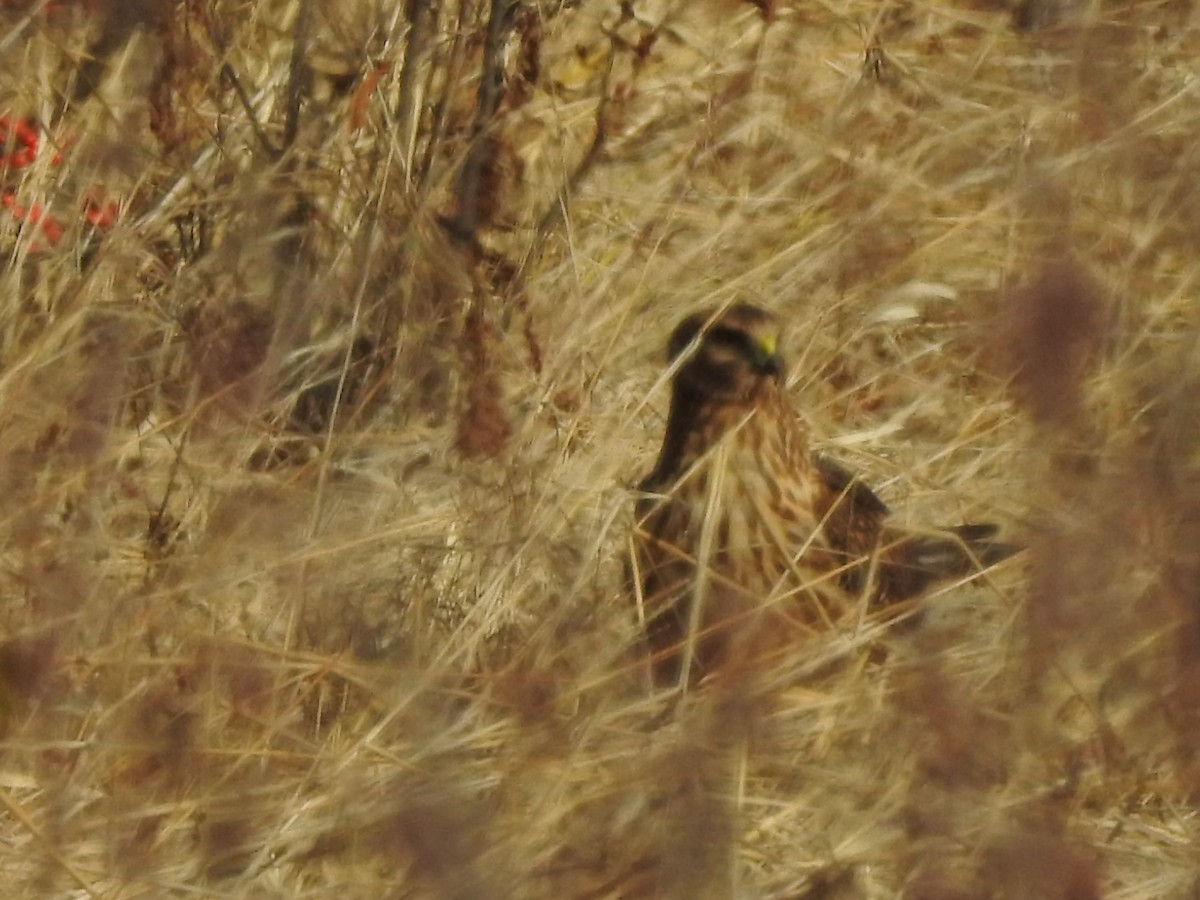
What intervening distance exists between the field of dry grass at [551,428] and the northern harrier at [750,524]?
3.4 inches

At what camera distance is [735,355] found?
4.01 metres

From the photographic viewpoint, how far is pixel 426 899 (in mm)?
2750

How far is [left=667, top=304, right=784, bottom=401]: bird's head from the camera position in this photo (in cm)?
400

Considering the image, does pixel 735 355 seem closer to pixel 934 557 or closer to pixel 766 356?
pixel 766 356

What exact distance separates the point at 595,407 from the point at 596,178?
858 mm

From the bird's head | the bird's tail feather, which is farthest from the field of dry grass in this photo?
the bird's head

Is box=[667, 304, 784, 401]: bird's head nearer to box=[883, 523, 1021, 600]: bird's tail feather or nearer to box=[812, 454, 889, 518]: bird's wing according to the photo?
box=[812, 454, 889, 518]: bird's wing

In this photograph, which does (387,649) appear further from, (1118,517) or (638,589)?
(1118,517)

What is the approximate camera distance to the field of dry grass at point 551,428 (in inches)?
118

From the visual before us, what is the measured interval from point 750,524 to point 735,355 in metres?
0.31

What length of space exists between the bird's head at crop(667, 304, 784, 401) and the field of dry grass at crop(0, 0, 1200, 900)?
0.70ft

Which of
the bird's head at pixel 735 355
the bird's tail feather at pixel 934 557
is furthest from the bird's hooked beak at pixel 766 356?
the bird's tail feather at pixel 934 557

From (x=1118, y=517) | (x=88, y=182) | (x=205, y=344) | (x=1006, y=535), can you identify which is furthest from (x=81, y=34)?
(x=1118, y=517)

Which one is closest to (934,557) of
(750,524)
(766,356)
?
(750,524)
